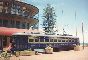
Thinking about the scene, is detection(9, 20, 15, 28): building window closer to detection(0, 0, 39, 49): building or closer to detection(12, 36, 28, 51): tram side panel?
detection(0, 0, 39, 49): building

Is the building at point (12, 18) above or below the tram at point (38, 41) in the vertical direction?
above

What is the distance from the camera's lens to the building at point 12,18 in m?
30.3

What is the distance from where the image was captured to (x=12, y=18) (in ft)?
105

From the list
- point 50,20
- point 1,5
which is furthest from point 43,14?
point 1,5

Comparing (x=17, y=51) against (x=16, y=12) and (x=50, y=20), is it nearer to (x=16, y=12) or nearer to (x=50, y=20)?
(x=16, y=12)

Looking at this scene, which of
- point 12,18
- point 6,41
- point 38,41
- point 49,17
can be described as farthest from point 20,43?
point 49,17

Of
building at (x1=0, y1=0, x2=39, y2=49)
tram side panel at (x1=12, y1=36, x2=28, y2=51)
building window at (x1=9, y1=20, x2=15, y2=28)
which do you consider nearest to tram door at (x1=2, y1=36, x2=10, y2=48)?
building at (x1=0, y1=0, x2=39, y2=49)

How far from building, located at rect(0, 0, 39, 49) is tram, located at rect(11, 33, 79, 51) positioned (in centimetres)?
237

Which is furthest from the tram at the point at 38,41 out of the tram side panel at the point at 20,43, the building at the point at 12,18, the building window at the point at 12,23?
the building window at the point at 12,23

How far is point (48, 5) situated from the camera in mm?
68125

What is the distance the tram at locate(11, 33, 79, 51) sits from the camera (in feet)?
91.1

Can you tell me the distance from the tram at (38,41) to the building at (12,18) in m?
2.37

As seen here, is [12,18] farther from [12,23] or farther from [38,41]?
[38,41]

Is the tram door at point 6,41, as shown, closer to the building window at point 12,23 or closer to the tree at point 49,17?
the building window at point 12,23
